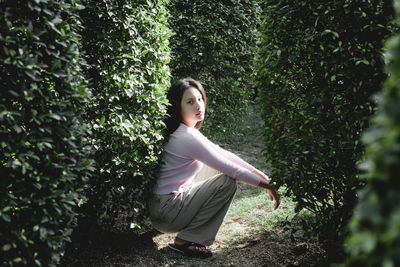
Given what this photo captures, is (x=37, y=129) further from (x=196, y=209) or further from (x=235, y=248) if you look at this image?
(x=235, y=248)

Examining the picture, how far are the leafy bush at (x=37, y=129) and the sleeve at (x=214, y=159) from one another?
131 cm

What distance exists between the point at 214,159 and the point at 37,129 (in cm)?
172

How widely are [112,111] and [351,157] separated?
2073 mm

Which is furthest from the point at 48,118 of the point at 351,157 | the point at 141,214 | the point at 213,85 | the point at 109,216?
the point at 213,85

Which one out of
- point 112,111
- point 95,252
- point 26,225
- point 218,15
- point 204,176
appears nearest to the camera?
point 26,225

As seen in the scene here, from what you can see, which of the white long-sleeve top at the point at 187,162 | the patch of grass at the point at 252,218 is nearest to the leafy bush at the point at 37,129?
the white long-sleeve top at the point at 187,162

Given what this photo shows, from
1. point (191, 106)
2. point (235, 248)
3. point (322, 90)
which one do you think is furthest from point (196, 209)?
point (322, 90)

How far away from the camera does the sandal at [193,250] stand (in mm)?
3762

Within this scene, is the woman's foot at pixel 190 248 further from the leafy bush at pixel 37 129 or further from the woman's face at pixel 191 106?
the leafy bush at pixel 37 129

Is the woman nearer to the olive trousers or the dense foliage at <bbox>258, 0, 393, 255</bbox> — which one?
the olive trousers

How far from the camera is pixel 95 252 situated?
3588mm

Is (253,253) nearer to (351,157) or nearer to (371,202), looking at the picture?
(351,157)

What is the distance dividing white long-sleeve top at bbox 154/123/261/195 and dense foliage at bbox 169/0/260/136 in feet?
7.00

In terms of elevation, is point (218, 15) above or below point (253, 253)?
above
